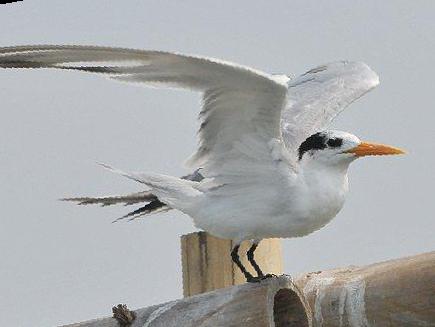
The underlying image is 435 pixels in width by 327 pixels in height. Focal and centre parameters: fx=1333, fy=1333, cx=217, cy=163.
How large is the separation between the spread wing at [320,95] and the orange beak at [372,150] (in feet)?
2.60

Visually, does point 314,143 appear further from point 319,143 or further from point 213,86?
point 213,86

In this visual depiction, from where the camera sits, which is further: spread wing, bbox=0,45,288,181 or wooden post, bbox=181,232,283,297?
wooden post, bbox=181,232,283,297

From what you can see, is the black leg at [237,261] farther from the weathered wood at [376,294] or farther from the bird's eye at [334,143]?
the bird's eye at [334,143]

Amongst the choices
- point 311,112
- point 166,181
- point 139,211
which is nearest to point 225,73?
point 166,181

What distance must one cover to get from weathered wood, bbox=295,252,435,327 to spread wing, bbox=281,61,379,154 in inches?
56.7

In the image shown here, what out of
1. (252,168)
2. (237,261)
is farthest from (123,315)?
(252,168)

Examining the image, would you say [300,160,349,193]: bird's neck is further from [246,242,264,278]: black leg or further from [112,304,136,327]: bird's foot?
[112,304,136,327]: bird's foot

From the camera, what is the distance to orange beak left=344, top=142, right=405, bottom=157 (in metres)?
7.00

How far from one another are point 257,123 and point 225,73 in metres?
0.57

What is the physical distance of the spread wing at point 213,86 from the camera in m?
6.14

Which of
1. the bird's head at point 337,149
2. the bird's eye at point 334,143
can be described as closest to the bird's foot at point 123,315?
the bird's head at point 337,149

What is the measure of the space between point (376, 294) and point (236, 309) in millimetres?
674

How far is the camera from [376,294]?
622 centimetres

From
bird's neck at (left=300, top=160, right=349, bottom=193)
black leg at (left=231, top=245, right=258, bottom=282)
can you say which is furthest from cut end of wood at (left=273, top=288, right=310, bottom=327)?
bird's neck at (left=300, top=160, right=349, bottom=193)
